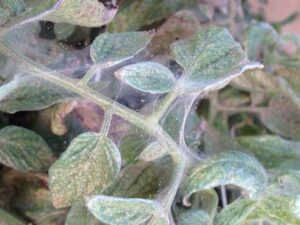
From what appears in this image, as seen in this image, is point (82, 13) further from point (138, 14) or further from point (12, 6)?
point (138, 14)

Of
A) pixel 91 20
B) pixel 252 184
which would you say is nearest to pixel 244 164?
pixel 252 184

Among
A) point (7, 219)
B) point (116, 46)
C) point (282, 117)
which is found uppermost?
point (116, 46)

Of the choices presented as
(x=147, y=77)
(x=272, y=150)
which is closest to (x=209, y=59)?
(x=147, y=77)

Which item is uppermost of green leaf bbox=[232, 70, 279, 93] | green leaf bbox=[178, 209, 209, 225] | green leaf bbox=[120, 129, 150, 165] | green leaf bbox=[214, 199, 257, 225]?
green leaf bbox=[120, 129, 150, 165]

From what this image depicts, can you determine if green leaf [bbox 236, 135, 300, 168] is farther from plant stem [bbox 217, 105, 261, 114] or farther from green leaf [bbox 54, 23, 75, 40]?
green leaf [bbox 54, 23, 75, 40]

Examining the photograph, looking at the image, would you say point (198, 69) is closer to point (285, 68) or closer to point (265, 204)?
point (265, 204)

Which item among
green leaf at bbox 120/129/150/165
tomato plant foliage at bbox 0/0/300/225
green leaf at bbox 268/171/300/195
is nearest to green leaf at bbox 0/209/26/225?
tomato plant foliage at bbox 0/0/300/225

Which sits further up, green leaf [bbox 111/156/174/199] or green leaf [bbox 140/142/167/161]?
green leaf [bbox 140/142/167/161]
